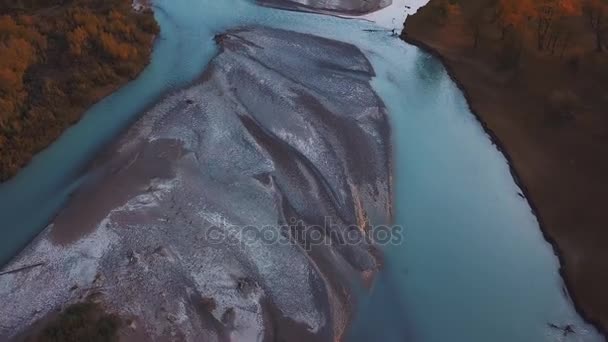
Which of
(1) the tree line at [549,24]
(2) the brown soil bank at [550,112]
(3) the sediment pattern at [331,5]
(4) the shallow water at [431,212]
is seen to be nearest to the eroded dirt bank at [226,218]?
(4) the shallow water at [431,212]

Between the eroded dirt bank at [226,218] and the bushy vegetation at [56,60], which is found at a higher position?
the bushy vegetation at [56,60]

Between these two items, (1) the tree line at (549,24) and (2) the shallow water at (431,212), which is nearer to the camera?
(2) the shallow water at (431,212)

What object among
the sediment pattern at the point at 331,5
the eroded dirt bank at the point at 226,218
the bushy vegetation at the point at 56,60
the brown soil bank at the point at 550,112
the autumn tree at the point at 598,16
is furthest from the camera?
the sediment pattern at the point at 331,5

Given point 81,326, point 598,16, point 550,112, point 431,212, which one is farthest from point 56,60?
point 598,16

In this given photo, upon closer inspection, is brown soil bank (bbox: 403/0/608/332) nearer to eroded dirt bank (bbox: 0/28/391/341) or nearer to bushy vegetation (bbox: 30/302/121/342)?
eroded dirt bank (bbox: 0/28/391/341)

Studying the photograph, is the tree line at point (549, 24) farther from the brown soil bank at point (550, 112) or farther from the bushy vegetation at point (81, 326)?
the bushy vegetation at point (81, 326)

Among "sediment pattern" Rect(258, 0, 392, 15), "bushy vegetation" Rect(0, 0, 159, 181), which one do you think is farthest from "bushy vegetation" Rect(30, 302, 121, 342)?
"sediment pattern" Rect(258, 0, 392, 15)
